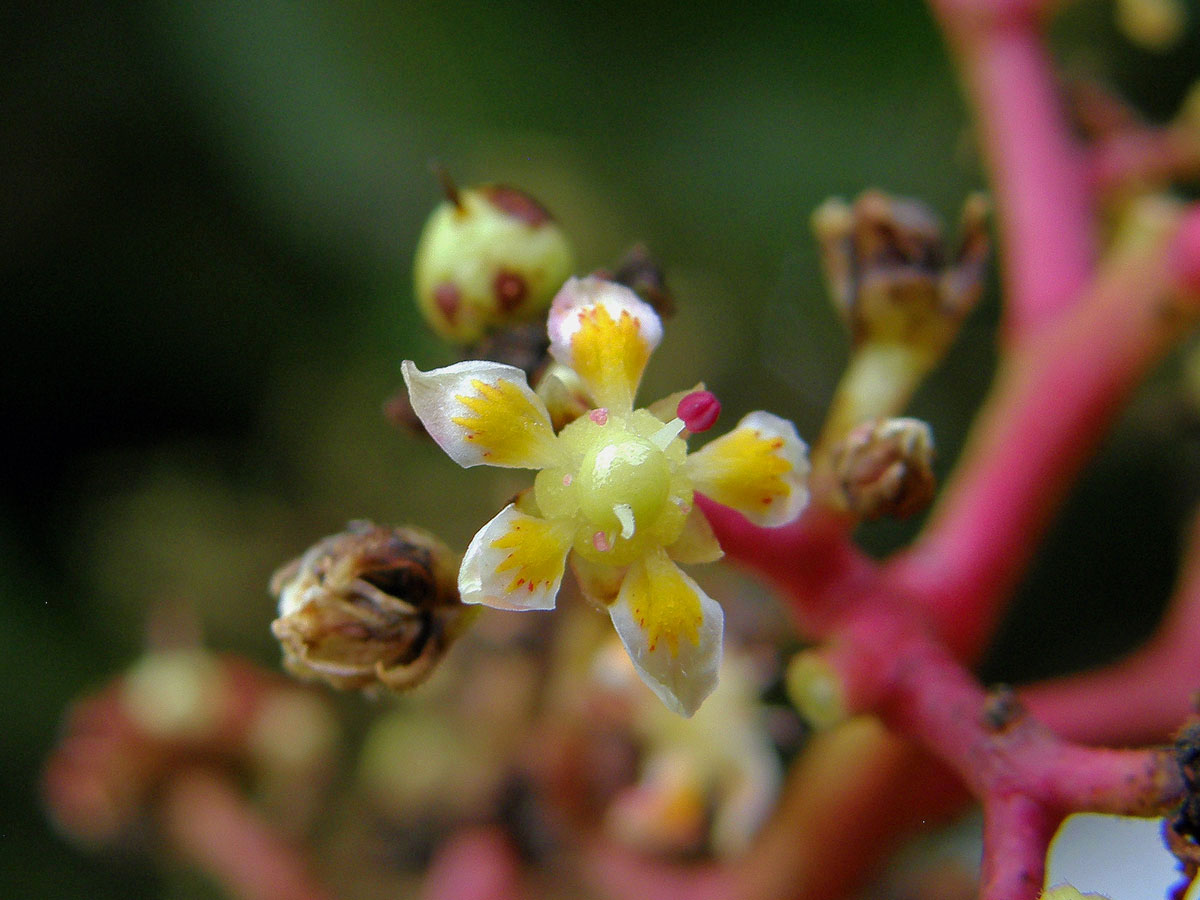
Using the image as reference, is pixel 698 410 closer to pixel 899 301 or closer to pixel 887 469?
pixel 887 469

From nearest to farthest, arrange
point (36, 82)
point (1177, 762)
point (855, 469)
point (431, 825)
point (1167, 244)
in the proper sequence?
point (1177, 762)
point (855, 469)
point (1167, 244)
point (431, 825)
point (36, 82)

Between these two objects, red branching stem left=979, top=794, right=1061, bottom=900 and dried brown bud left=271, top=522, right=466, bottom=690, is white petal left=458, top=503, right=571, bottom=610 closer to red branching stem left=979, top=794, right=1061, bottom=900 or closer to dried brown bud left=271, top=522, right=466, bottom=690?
dried brown bud left=271, top=522, right=466, bottom=690

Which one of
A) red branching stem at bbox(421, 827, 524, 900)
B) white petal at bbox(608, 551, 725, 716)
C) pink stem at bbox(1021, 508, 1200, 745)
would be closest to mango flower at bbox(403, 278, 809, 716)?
white petal at bbox(608, 551, 725, 716)

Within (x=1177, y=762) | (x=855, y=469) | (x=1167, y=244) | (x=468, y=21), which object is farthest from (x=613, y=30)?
(x=1177, y=762)

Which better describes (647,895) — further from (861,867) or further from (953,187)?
(953,187)

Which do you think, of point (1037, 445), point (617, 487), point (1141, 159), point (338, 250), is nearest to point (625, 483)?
point (617, 487)

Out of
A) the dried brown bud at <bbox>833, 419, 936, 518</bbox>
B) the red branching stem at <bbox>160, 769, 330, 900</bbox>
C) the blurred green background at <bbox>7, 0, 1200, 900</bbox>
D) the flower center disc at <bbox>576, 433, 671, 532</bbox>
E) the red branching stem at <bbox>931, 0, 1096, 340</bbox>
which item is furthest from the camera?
the blurred green background at <bbox>7, 0, 1200, 900</bbox>

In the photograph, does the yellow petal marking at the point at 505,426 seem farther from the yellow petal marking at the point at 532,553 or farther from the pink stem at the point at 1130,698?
the pink stem at the point at 1130,698
